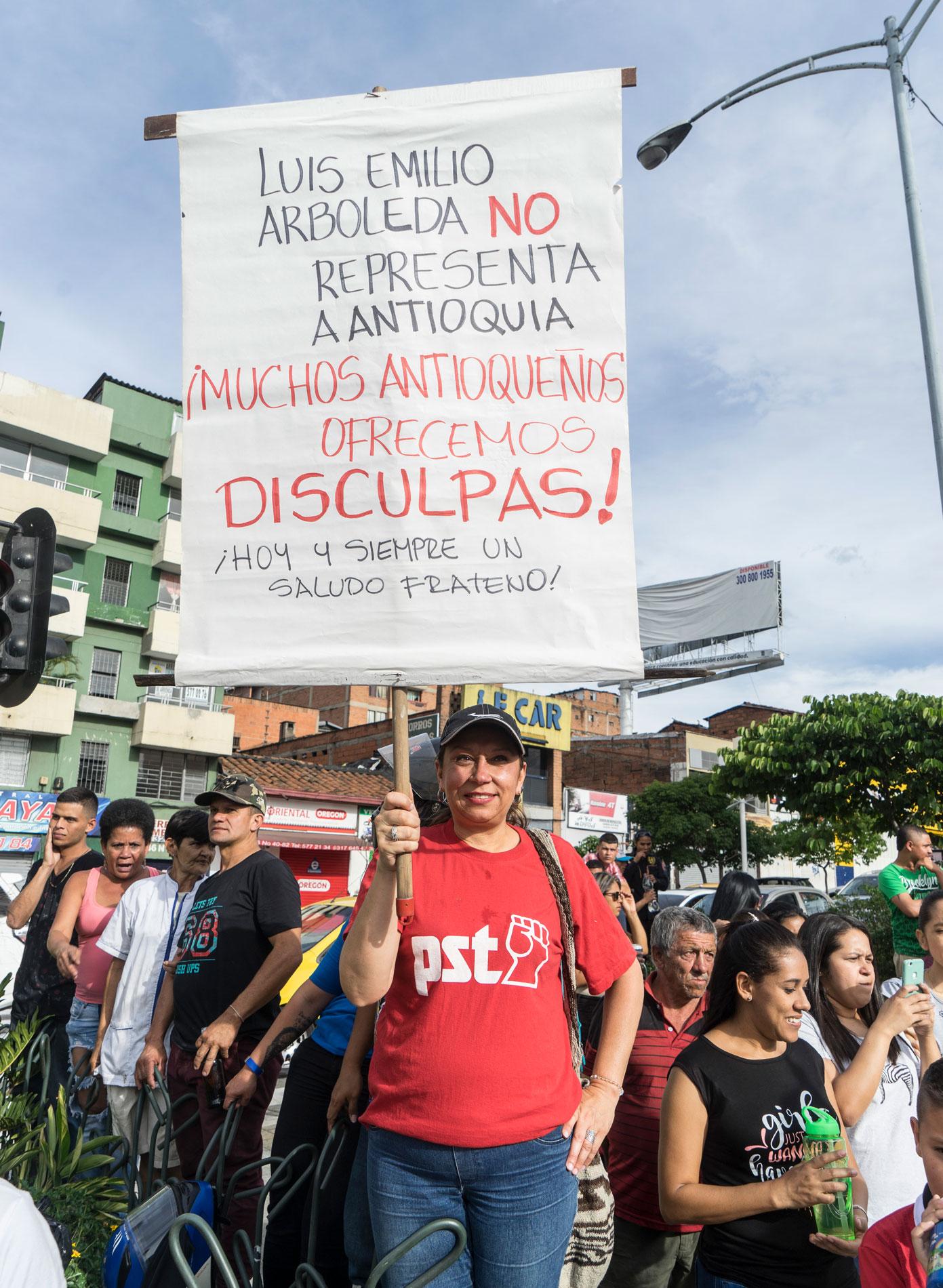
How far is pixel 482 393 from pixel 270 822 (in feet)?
80.9

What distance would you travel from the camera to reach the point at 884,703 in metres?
16.3

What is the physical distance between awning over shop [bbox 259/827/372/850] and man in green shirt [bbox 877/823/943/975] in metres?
20.2

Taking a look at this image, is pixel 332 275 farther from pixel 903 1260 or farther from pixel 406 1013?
pixel 903 1260

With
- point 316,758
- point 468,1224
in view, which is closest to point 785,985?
point 468,1224

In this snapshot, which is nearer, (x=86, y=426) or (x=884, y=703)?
(x=884, y=703)

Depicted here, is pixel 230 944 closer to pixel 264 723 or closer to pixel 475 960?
pixel 475 960

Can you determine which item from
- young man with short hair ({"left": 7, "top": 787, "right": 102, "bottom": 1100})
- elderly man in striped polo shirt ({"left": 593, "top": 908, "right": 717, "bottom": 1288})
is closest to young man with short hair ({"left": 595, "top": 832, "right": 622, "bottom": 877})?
young man with short hair ({"left": 7, "top": 787, "right": 102, "bottom": 1100})

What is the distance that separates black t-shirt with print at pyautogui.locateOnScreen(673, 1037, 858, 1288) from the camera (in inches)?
92.8

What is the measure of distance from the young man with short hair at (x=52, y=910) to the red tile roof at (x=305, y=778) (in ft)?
69.4

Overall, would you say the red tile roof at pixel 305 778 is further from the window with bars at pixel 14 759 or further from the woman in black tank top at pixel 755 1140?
the woman in black tank top at pixel 755 1140

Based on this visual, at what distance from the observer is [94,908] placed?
4.83 metres

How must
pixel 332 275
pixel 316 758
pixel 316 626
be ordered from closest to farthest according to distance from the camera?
pixel 316 626, pixel 332 275, pixel 316 758

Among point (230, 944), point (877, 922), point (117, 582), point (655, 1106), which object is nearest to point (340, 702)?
point (117, 582)

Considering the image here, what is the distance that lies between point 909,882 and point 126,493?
2691 centimetres
